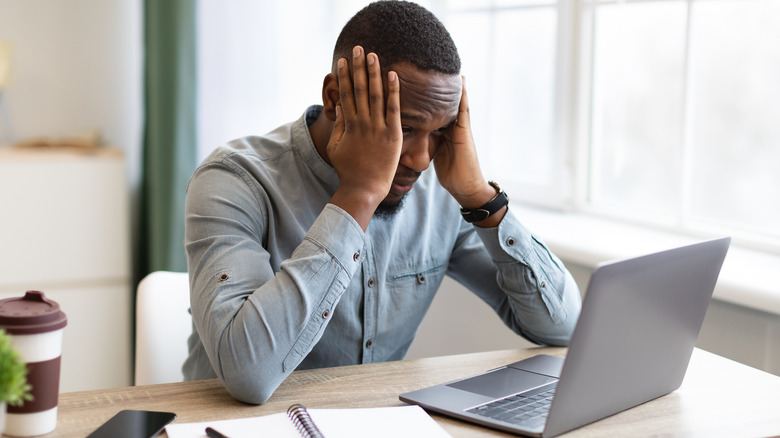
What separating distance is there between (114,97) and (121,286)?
2.63ft

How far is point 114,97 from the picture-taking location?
3291 millimetres

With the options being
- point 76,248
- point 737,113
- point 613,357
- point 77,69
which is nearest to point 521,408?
point 613,357

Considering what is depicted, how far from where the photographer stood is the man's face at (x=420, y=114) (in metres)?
1.36

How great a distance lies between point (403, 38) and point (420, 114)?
0.43ft

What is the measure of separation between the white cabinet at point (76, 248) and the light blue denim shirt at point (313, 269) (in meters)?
1.53

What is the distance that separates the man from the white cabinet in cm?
153

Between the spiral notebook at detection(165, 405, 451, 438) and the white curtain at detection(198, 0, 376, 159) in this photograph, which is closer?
the spiral notebook at detection(165, 405, 451, 438)

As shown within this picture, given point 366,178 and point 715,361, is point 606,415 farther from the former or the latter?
point 366,178

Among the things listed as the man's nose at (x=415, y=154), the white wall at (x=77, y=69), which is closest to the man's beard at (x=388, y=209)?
the man's nose at (x=415, y=154)

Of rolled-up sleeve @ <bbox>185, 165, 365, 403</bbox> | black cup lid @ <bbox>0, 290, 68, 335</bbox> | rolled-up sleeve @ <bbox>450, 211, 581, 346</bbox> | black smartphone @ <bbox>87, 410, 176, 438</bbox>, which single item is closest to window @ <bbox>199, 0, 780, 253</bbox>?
rolled-up sleeve @ <bbox>450, 211, 581, 346</bbox>

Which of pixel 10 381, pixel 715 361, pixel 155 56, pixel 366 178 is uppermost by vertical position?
pixel 155 56

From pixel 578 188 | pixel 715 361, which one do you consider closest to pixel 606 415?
pixel 715 361

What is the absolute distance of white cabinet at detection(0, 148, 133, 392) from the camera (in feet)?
9.29

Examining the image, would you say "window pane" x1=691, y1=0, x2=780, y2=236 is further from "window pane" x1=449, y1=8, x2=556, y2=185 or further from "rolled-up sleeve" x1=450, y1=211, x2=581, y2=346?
"rolled-up sleeve" x1=450, y1=211, x2=581, y2=346
